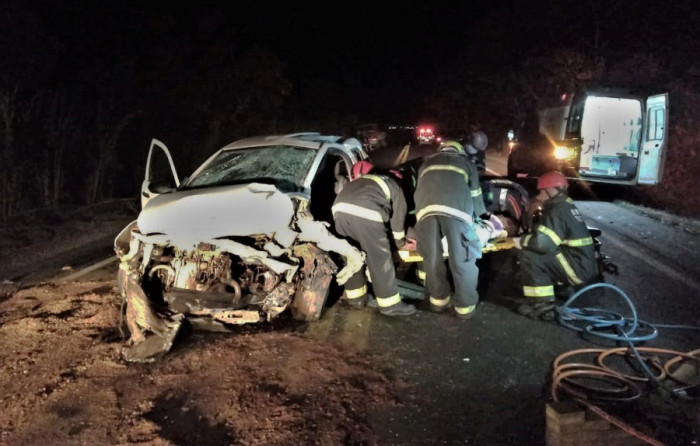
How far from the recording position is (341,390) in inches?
163

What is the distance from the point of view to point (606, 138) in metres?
13.3

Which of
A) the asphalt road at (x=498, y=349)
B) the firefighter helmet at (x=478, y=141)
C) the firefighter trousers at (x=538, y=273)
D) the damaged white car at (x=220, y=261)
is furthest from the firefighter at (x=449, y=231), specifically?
the firefighter helmet at (x=478, y=141)

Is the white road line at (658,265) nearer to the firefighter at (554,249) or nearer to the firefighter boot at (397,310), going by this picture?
the firefighter at (554,249)

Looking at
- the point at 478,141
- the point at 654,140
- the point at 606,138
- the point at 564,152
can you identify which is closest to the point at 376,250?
the point at 478,141

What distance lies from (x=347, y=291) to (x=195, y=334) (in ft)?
4.84

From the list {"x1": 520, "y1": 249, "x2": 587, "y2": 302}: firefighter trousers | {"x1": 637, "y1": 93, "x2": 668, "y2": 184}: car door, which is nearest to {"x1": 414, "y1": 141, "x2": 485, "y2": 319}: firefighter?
{"x1": 520, "y1": 249, "x2": 587, "y2": 302}: firefighter trousers

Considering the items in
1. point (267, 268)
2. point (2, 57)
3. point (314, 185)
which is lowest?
point (267, 268)

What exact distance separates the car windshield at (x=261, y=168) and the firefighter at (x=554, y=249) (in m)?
2.31

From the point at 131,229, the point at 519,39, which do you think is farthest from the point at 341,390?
the point at 519,39

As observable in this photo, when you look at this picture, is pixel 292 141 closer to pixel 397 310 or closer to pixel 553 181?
pixel 397 310

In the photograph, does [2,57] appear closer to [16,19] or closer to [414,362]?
[16,19]

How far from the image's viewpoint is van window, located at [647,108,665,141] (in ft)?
39.9

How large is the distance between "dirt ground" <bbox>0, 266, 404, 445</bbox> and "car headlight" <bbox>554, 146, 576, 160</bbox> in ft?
29.9

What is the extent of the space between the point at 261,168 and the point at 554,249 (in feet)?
9.76
